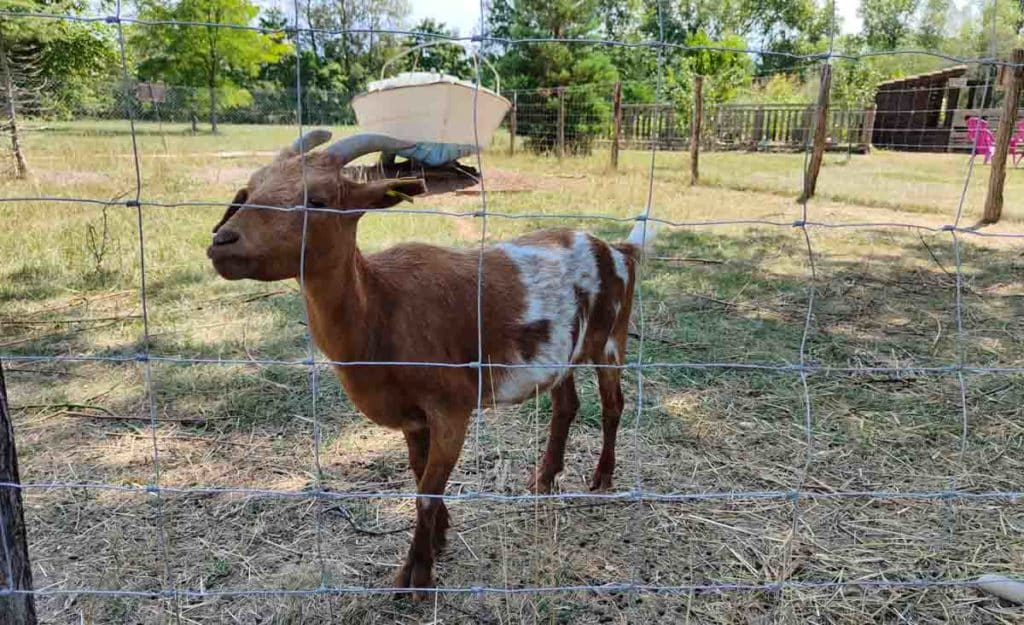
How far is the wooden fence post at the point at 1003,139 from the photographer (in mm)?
8570

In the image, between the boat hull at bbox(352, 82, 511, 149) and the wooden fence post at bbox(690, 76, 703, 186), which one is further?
the wooden fence post at bbox(690, 76, 703, 186)

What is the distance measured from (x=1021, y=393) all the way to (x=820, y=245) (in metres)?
3.86

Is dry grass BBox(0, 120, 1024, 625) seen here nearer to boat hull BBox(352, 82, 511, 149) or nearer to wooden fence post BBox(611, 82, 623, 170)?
boat hull BBox(352, 82, 511, 149)

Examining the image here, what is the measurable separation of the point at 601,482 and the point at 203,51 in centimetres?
2022

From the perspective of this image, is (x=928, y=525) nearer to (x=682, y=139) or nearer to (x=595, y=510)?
(x=595, y=510)

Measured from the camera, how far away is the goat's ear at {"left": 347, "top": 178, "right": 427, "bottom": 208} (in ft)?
7.69

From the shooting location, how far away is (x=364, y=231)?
307 inches

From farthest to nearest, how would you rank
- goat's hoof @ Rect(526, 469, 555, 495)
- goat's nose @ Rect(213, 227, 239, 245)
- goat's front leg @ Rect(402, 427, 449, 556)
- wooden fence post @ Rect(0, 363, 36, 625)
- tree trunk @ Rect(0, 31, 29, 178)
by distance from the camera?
tree trunk @ Rect(0, 31, 29, 178)
goat's hoof @ Rect(526, 469, 555, 495)
goat's front leg @ Rect(402, 427, 449, 556)
goat's nose @ Rect(213, 227, 239, 245)
wooden fence post @ Rect(0, 363, 36, 625)

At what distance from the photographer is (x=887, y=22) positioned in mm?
39969

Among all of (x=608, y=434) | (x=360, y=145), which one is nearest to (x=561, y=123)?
(x=608, y=434)

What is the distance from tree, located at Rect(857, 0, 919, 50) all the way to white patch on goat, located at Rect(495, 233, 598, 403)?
41.6 meters

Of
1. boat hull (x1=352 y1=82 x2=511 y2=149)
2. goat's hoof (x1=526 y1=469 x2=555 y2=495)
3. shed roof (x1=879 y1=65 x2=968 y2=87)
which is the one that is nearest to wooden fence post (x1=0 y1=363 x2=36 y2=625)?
goat's hoof (x1=526 y1=469 x2=555 y2=495)

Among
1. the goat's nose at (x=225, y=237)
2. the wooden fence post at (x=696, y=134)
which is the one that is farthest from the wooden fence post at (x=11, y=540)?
the wooden fence post at (x=696, y=134)

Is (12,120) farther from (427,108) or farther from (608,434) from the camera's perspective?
(608,434)
